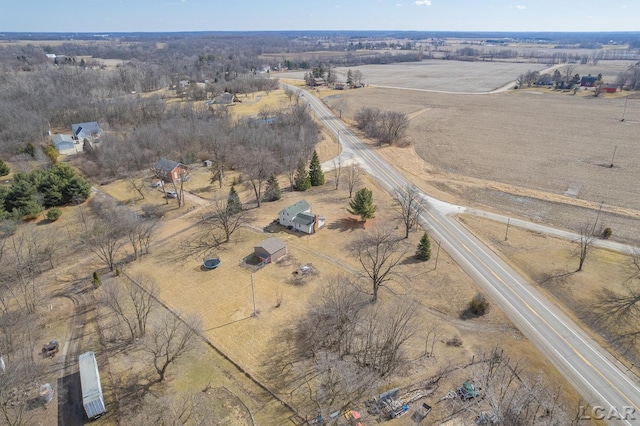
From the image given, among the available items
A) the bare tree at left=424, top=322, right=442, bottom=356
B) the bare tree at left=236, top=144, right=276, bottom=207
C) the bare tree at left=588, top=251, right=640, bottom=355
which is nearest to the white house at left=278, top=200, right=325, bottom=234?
the bare tree at left=236, top=144, right=276, bottom=207

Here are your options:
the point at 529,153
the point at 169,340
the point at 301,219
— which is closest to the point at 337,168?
the point at 301,219

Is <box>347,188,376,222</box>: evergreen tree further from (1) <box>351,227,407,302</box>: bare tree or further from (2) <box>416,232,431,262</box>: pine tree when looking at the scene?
(2) <box>416,232,431,262</box>: pine tree

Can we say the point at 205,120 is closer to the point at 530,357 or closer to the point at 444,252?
the point at 444,252

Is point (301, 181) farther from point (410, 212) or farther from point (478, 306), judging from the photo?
point (478, 306)

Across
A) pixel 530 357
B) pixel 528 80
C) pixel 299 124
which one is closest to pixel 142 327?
pixel 530 357

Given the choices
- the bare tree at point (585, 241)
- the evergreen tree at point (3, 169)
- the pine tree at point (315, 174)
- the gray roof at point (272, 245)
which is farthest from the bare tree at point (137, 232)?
the bare tree at point (585, 241)
